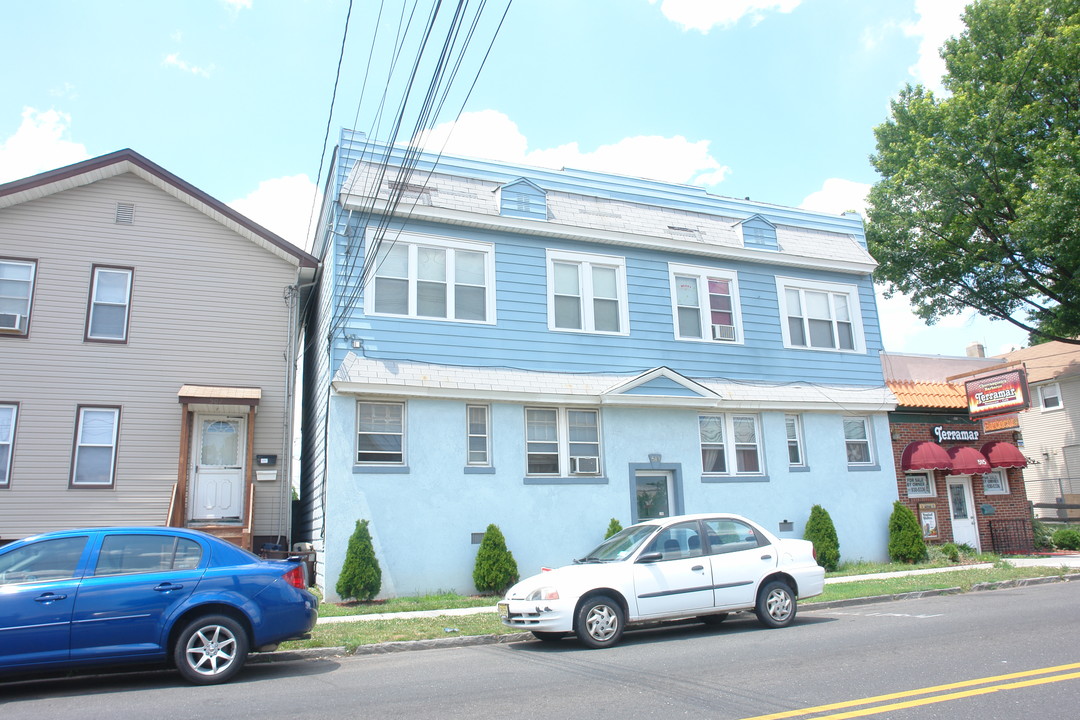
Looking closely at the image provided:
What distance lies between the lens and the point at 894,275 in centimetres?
2745

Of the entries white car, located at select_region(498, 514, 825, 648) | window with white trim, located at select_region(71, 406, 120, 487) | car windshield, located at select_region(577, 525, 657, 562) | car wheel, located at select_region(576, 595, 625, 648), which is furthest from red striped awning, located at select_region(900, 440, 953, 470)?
window with white trim, located at select_region(71, 406, 120, 487)

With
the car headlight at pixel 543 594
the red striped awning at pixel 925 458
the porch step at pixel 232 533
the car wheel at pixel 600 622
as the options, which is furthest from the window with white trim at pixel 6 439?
the red striped awning at pixel 925 458

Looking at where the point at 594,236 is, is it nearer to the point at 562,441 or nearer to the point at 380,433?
the point at 562,441

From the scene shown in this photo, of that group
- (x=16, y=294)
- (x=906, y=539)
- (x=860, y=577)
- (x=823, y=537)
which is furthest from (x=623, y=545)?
(x=16, y=294)

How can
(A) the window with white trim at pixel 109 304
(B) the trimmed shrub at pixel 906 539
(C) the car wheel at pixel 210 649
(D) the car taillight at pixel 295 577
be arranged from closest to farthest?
(C) the car wheel at pixel 210 649, (D) the car taillight at pixel 295 577, (A) the window with white trim at pixel 109 304, (B) the trimmed shrub at pixel 906 539

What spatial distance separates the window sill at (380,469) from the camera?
14320 mm

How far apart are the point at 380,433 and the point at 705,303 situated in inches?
313

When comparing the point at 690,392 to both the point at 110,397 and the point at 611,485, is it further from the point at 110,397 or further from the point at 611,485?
the point at 110,397

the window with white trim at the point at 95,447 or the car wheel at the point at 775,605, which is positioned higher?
the window with white trim at the point at 95,447

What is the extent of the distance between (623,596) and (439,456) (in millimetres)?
6172

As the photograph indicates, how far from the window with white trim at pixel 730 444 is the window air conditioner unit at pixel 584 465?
2.52 meters

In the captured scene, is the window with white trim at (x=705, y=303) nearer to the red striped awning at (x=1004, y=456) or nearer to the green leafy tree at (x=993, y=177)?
the red striped awning at (x=1004, y=456)

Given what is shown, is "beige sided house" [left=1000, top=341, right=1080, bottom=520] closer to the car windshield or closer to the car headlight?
the car windshield

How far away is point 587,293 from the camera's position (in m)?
17.0
